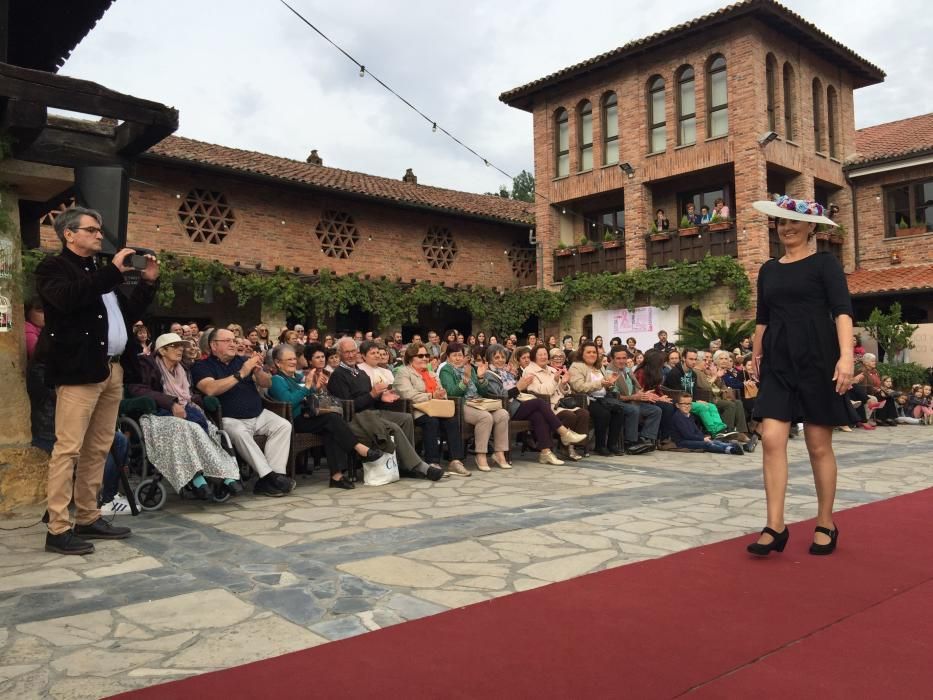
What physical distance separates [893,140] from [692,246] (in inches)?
301

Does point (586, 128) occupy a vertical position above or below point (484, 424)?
above

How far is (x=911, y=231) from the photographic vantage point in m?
20.5

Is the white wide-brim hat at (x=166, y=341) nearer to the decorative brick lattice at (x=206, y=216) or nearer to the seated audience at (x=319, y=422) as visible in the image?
the seated audience at (x=319, y=422)

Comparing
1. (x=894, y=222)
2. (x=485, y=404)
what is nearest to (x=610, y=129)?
(x=894, y=222)

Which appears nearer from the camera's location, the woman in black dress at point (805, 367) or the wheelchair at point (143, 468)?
the woman in black dress at point (805, 367)

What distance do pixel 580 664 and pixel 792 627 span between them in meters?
0.88

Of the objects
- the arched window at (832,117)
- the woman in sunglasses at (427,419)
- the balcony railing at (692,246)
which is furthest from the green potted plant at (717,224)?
the woman in sunglasses at (427,419)

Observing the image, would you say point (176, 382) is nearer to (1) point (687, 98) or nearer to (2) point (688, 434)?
(2) point (688, 434)

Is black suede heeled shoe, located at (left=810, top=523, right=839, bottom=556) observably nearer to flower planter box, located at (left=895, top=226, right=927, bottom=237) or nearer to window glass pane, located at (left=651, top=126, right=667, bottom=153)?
window glass pane, located at (left=651, top=126, right=667, bottom=153)

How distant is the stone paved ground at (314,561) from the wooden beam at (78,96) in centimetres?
280

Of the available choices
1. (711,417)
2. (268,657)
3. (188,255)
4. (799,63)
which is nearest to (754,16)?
(799,63)

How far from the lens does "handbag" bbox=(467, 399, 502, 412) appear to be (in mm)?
7613

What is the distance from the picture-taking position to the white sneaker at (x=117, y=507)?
516cm

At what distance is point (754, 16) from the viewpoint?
18406 mm
